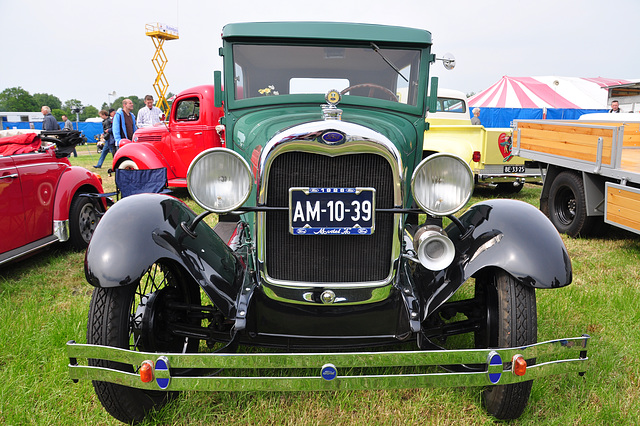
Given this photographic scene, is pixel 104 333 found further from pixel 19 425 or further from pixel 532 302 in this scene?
pixel 532 302

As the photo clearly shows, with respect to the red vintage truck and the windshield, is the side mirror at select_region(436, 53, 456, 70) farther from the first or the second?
the red vintage truck

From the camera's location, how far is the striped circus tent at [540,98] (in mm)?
19891

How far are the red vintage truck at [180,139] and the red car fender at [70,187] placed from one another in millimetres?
2737

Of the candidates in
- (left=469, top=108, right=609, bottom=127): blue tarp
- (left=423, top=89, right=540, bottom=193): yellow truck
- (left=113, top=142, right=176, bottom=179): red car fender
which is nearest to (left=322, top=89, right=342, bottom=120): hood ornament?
(left=423, top=89, right=540, bottom=193): yellow truck

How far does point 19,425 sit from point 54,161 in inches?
123

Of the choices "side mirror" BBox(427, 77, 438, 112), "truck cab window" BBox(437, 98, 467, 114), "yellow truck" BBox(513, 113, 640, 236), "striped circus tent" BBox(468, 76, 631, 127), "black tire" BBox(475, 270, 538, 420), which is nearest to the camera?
"black tire" BBox(475, 270, 538, 420)

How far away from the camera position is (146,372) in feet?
5.74

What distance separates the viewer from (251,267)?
2.34m

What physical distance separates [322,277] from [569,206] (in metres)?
4.72

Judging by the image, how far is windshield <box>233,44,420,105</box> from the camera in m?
3.05

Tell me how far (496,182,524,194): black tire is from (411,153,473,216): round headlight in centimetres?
720

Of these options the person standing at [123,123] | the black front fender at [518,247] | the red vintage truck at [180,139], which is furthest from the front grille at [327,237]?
the person standing at [123,123]

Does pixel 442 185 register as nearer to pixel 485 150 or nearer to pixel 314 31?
pixel 314 31

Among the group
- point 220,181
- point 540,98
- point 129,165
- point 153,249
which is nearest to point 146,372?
point 153,249
